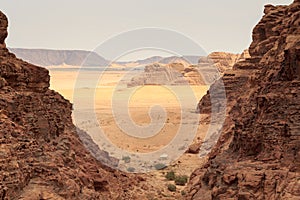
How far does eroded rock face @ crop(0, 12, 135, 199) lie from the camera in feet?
40.8

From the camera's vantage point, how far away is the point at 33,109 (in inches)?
628

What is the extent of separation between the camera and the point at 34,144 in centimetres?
1424

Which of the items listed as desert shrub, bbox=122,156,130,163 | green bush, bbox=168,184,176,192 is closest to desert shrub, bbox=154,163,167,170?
desert shrub, bbox=122,156,130,163

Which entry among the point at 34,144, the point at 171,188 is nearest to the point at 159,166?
the point at 171,188

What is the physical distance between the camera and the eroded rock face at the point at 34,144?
1242 centimetres

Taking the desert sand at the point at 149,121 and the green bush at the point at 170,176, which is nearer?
the green bush at the point at 170,176

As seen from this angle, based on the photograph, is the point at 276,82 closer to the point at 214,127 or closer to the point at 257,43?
the point at 257,43

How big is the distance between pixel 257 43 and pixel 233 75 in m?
6.17

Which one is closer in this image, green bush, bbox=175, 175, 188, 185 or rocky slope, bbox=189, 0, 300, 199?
rocky slope, bbox=189, 0, 300, 199

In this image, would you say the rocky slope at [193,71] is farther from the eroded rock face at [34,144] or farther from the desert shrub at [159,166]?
the eroded rock face at [34,144]

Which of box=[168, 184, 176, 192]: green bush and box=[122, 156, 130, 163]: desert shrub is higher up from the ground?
box=[122, 156, 130, 163]: desert shrub

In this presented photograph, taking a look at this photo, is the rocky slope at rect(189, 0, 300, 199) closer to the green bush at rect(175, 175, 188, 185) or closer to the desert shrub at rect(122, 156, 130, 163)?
the green bush at rect(175, 175, 188, 185)

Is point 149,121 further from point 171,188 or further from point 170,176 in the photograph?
point 171,188

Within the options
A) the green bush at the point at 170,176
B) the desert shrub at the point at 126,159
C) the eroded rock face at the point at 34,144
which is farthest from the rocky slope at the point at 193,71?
the eroded rock face at the point at 34,144
